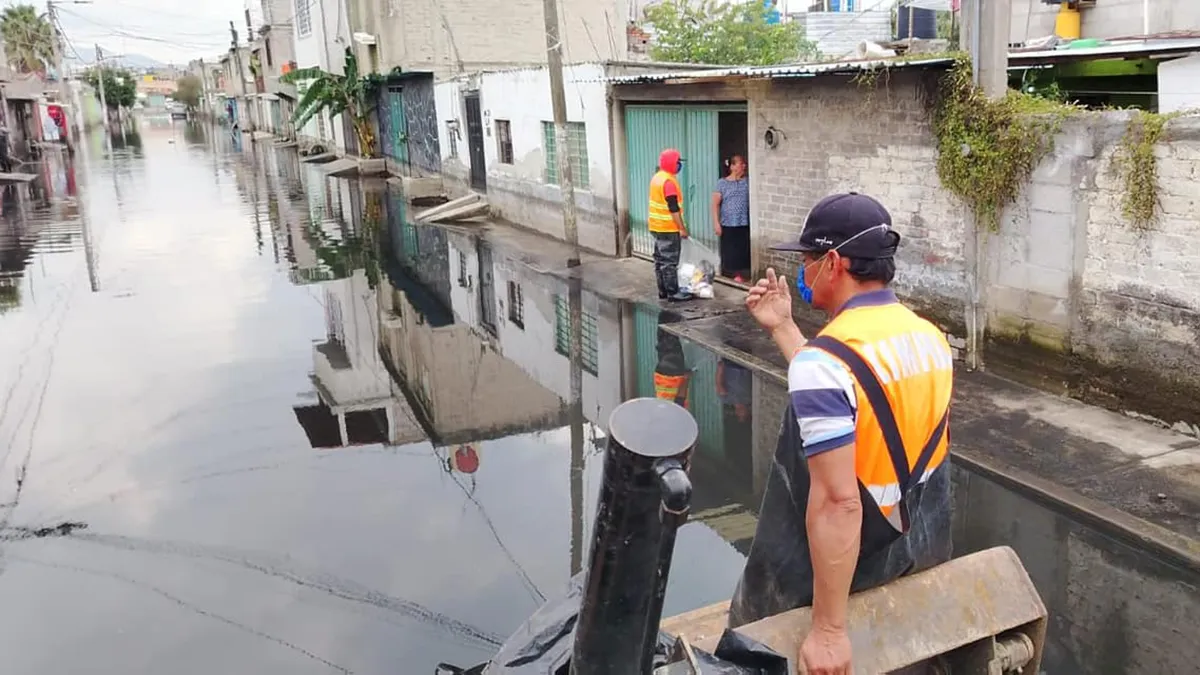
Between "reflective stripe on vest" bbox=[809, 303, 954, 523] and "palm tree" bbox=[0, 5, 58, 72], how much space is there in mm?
77502

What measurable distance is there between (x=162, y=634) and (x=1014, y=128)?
6.55 m

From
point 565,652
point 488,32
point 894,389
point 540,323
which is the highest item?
point 488,32

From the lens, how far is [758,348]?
829 centimetres

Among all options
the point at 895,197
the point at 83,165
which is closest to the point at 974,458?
the point at 895,197

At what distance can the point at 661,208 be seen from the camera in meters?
9.97

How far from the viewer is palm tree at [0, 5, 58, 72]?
65.6m

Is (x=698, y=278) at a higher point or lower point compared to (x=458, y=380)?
higher

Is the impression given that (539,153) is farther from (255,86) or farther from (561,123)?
(255,86)

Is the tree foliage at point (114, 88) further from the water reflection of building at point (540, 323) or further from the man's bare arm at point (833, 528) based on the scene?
the man's bare arm at point (833, 528)

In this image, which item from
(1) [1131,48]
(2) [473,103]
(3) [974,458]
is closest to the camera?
(3) [974,458]

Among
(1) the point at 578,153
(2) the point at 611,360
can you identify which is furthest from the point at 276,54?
(2) the point at 611,360

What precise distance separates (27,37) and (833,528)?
8114 centimetres

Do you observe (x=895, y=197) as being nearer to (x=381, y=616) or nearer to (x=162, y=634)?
(x=381, y=616)

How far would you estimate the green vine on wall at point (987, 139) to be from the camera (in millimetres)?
6664
